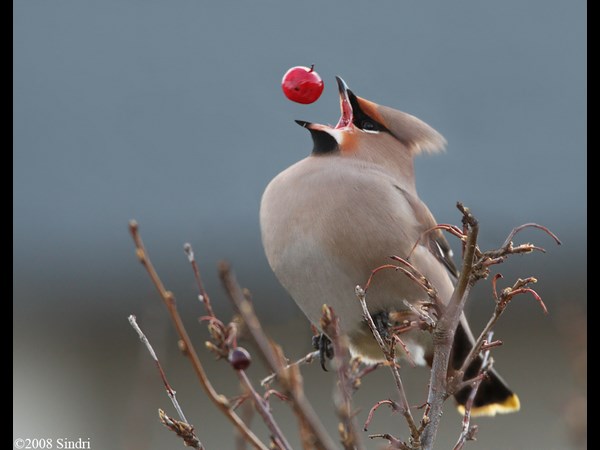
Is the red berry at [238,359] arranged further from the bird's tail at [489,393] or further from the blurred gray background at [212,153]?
the blurred gray background at [212,153]

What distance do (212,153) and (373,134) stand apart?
29.9 feet

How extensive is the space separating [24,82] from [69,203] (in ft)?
7.99

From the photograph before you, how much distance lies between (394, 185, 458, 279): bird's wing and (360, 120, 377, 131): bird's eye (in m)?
0.27

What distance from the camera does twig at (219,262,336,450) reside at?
1895mm

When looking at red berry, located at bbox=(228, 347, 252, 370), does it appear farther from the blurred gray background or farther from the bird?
the blurred gray background

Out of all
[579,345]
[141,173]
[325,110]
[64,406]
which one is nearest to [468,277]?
[579,345]

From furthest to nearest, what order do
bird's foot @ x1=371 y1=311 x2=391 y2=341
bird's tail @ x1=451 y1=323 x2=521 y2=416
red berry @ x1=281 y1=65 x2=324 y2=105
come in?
bird's tail @ x1=451 y1=323 x2=521 y2=416
bird's foot @ x1=371 y1=311 x2=391 y2=341
red berry @ x1=281 y1=65 x2=324 y2=105

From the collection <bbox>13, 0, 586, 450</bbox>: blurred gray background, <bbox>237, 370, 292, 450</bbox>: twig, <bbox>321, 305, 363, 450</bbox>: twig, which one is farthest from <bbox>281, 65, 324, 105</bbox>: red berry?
<bbox>13, 0, 586, 450</bbox>: blurred gray background

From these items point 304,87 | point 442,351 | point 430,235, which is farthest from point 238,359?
point 430,235

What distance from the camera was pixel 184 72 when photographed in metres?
14.8

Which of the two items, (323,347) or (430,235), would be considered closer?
(323,347)

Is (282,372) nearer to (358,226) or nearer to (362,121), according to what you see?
(358,226)

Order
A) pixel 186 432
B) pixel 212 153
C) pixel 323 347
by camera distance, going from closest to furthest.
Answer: pixel 186 432, pixel 323 347, pixel 212 153

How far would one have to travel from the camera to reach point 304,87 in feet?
11.1
